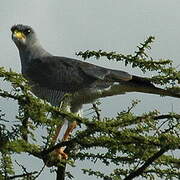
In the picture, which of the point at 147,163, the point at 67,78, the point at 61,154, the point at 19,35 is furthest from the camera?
the point at 19,35

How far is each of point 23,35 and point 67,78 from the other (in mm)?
1457

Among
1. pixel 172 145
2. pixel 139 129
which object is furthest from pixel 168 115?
pixel 172 145

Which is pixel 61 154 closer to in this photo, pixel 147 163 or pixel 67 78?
pixel 147 163

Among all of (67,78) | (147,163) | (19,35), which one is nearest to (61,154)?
(147,163)

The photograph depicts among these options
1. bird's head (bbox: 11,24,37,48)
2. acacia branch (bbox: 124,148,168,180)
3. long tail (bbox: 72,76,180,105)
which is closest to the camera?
acacia branch (bbox: 124,148,168,180)

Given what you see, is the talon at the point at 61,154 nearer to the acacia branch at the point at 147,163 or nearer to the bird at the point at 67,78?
the acacia branch at the point at 147,163

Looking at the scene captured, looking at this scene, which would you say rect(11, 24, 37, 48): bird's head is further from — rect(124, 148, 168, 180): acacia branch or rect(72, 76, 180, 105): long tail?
rect(124, 148, 168, 180): acacia branch

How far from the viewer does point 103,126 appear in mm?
4836

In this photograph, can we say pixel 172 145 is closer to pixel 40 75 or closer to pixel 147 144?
pixel 147 144

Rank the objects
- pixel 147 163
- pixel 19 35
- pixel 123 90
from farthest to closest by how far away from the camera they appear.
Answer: pixel 19 35 → pixel 123 90 → pixel 147 163

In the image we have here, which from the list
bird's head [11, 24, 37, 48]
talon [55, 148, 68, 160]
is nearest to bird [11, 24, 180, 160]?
bird's head [11, 24, 37, 48]

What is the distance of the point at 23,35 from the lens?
409 inches

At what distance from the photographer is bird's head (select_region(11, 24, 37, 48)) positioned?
10.2 metres

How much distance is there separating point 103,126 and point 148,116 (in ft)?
2.19
